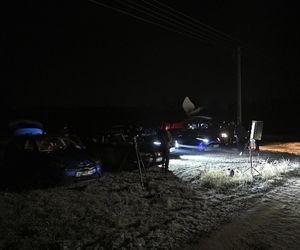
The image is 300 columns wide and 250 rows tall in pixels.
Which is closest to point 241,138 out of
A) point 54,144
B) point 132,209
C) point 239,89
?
point 239,89

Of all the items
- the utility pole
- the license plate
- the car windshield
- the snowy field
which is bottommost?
the snowy field

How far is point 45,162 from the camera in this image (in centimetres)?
1015

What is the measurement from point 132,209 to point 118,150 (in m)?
6.24

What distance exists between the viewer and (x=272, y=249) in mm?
5605

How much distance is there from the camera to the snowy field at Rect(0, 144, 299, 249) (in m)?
6.02

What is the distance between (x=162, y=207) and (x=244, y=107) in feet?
201

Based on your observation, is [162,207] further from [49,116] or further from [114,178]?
[49,116]

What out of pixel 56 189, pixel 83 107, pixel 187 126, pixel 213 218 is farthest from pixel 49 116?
pixel 213 218

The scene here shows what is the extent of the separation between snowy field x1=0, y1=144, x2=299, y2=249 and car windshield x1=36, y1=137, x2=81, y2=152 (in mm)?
1524

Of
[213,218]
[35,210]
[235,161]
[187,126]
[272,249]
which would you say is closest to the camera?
[272,249]

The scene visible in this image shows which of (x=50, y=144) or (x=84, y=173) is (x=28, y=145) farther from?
(x=84, y=173)

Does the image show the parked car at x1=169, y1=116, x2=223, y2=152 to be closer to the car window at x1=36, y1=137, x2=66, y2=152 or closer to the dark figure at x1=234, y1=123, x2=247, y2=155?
the dark figure at x1=234, y1=123, x2=247, y2=155

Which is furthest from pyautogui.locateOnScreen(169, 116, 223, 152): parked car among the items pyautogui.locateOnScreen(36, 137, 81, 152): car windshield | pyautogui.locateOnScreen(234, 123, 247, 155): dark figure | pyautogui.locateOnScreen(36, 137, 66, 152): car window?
pyautogui.locateOnScreen(36, 137, 66, 152): car window

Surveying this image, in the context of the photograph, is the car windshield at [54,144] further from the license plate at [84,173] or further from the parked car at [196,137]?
the parked car at [196,137]
